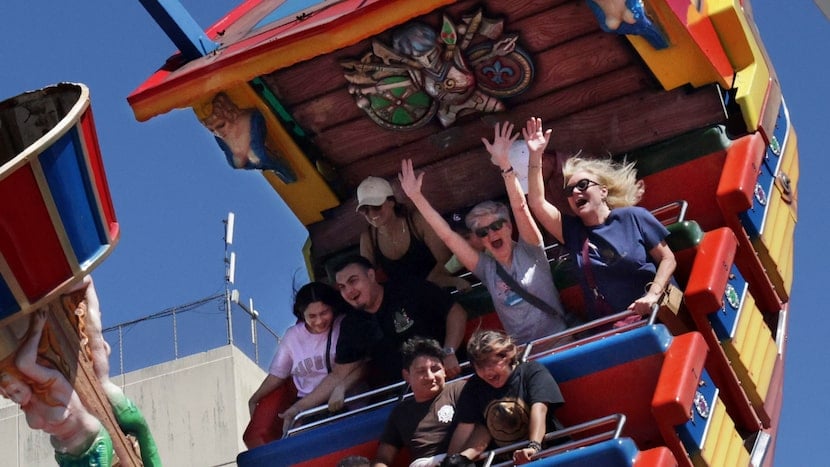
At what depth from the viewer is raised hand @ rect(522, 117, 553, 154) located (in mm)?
9609

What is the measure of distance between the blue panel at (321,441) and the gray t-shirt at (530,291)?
2.33 feet

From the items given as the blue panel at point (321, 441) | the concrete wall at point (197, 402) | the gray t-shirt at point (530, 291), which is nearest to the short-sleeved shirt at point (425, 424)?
the blue panel at point (321, 441)

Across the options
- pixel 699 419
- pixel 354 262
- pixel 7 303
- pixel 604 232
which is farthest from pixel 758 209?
pixel 7 303

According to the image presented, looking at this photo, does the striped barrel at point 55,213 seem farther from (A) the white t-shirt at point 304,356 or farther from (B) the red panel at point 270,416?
(B) the red panel at point 270,416

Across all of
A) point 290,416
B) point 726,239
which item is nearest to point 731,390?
point 726,239

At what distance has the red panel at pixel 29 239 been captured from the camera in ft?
28.2

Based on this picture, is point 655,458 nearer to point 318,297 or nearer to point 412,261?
point 318,297

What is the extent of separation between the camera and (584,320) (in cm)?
962

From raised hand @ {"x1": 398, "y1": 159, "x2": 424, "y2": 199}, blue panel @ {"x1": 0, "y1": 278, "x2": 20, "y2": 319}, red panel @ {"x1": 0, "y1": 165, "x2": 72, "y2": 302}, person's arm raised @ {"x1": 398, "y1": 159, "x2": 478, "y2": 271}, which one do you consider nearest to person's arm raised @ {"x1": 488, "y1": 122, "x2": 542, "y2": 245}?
person's arm raised @ {"x1": 398, "y1": 159, "x2": 478, "y2": 271}

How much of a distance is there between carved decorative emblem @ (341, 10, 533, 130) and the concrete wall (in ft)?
23.0

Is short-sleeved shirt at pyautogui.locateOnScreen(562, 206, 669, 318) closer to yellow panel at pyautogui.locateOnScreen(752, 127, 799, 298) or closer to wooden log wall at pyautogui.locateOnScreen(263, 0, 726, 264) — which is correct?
yellow panel at pyautogui.locateOnScreen(752, 127, 799, 298)

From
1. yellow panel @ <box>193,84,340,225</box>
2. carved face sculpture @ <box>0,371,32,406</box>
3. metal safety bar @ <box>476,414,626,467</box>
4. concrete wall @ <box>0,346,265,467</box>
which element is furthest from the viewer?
concrete wall @ <box>0,346,265,467</box>

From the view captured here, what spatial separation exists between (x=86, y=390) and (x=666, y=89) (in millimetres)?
3311

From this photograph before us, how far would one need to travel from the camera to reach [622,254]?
9.25 m
